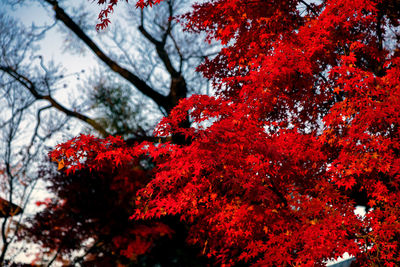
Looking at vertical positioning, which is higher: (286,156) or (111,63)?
(111,63)

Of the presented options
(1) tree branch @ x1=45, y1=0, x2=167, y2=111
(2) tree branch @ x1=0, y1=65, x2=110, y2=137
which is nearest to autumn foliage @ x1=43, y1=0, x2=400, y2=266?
(1) tree branch @ x1=45, y1=0, x2=167, y2=111

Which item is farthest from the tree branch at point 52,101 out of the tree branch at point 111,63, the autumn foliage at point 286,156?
the autumn foliage at point 286,156

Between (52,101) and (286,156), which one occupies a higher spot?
(52,101)

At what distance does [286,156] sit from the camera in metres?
4.27

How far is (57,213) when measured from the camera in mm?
10281

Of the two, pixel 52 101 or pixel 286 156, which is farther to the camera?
pixel 52 101

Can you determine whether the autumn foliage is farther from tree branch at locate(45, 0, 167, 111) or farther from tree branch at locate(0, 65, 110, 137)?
tree branch at locate(0, 65, 110, 137)

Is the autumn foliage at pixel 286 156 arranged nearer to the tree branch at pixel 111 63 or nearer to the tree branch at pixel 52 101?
the tree branch at pixel 111 63

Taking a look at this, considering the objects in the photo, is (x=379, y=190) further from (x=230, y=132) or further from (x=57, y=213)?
(x=57, y=213)

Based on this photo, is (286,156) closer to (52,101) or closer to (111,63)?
(111,63)

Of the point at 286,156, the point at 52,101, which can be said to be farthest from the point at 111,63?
the point at 286,156

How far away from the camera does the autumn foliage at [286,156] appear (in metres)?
3.53

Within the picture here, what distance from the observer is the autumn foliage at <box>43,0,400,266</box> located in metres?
3.53

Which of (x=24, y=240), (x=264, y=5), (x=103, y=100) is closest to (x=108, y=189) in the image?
(x=24, y=240)
